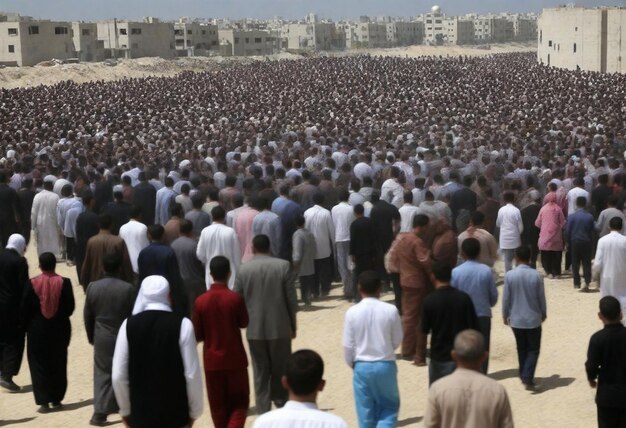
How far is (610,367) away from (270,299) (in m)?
2.32

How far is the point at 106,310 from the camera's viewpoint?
7.23 m

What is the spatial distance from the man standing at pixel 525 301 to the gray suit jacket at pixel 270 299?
1.96m

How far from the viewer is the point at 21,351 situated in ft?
27.9

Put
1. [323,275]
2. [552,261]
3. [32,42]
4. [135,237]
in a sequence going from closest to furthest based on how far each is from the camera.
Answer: [135,237], [323,275], [552,261], [32,42]

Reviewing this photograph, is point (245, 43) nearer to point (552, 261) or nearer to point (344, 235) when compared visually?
point (552, 261)

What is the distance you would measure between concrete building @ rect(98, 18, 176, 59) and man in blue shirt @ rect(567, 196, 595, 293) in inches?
3032

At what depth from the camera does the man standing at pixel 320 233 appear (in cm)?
1148

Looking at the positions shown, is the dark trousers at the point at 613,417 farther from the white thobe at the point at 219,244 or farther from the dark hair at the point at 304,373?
the white thobe at the point at 219,244

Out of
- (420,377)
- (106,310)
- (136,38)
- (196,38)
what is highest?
(196,38)

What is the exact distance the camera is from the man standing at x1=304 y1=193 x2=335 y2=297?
11477 mm

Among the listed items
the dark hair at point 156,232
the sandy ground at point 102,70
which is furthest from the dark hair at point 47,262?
the sandy ground at point 102,70

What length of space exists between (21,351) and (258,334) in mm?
2536

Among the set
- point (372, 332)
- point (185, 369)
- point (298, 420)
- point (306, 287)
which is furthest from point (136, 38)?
point (298, 420)

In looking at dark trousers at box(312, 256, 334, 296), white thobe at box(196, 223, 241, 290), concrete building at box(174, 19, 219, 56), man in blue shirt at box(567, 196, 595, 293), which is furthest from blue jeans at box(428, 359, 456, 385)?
concrete building at box(174, 19, 219, 56)
